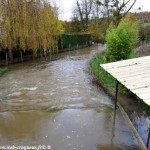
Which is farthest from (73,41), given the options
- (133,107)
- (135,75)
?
(135,75)

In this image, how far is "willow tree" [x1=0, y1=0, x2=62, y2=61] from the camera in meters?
20.0

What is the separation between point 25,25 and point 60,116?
41.2 ft

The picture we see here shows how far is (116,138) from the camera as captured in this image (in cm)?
810

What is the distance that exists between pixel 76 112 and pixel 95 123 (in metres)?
1.30

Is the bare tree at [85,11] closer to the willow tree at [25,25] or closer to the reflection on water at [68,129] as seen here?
the willow tree at [25,25]

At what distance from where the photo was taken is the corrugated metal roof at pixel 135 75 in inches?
229

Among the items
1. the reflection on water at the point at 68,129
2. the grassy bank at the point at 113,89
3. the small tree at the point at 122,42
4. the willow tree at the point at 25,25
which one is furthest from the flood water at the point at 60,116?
the willow tree at the point at 25,25

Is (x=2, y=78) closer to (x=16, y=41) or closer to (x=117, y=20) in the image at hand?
(x=16, y=41)

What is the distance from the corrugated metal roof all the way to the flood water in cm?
202

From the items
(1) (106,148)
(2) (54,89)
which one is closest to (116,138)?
(1) (106,148)

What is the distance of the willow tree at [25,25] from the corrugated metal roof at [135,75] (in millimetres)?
13207

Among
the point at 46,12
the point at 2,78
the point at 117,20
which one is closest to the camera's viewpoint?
the point at 2,78

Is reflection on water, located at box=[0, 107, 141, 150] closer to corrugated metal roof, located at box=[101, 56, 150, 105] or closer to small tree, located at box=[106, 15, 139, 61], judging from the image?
corrugated metal roof, located at box=[101, 56, 150, 105]

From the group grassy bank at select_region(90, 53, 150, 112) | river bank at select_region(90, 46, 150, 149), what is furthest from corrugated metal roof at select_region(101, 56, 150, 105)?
grassy bank at select_region(90, 53, 150, 112)
